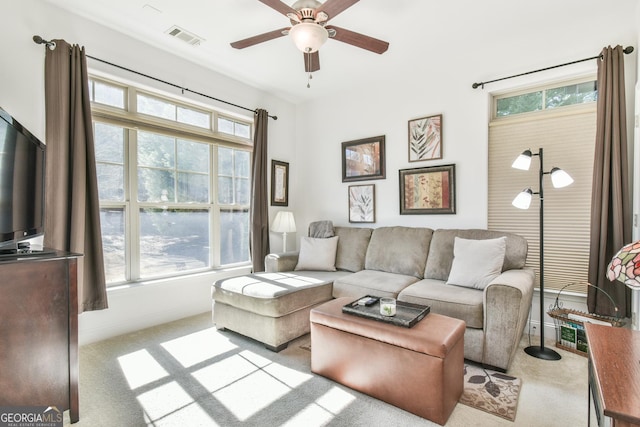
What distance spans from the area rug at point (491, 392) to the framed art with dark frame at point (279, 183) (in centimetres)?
300

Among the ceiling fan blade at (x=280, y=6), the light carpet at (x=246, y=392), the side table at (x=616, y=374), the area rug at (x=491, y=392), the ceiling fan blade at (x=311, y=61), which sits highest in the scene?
the ceiling fan blade at (x=280, y=6)

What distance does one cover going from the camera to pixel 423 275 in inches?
125

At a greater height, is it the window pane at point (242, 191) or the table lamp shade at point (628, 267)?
the window pane at point (242, 191)

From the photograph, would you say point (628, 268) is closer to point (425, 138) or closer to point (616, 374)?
point (616, 374)

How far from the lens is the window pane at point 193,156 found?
11.4 ft

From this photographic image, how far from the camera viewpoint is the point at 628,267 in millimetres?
948

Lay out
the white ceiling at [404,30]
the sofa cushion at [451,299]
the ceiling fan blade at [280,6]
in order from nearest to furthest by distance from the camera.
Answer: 1. the ceiling fan blade at [280,6]
2. the sofa cushion at [451,299]
3. the white ceiling at [404,30]

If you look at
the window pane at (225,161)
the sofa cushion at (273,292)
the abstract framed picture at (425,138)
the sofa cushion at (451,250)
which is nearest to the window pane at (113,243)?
the sofa cushion at (273,292)

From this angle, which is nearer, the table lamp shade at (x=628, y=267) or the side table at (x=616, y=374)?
the side table at (x=616, y=374)

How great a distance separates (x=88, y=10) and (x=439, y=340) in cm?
356

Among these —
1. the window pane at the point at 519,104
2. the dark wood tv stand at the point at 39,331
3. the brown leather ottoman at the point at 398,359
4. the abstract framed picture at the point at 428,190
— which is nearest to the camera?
the dark wood tv stand at the point at 39,331

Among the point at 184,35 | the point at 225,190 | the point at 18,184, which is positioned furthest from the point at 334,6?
the point at 225,190

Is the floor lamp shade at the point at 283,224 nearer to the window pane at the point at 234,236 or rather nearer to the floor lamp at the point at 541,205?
the window pane at the point at 234,236

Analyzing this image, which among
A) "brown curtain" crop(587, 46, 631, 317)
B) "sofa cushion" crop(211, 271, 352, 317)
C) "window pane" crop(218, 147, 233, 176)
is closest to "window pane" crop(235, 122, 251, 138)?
"window pane" crop(218, 147, 233, 176)
